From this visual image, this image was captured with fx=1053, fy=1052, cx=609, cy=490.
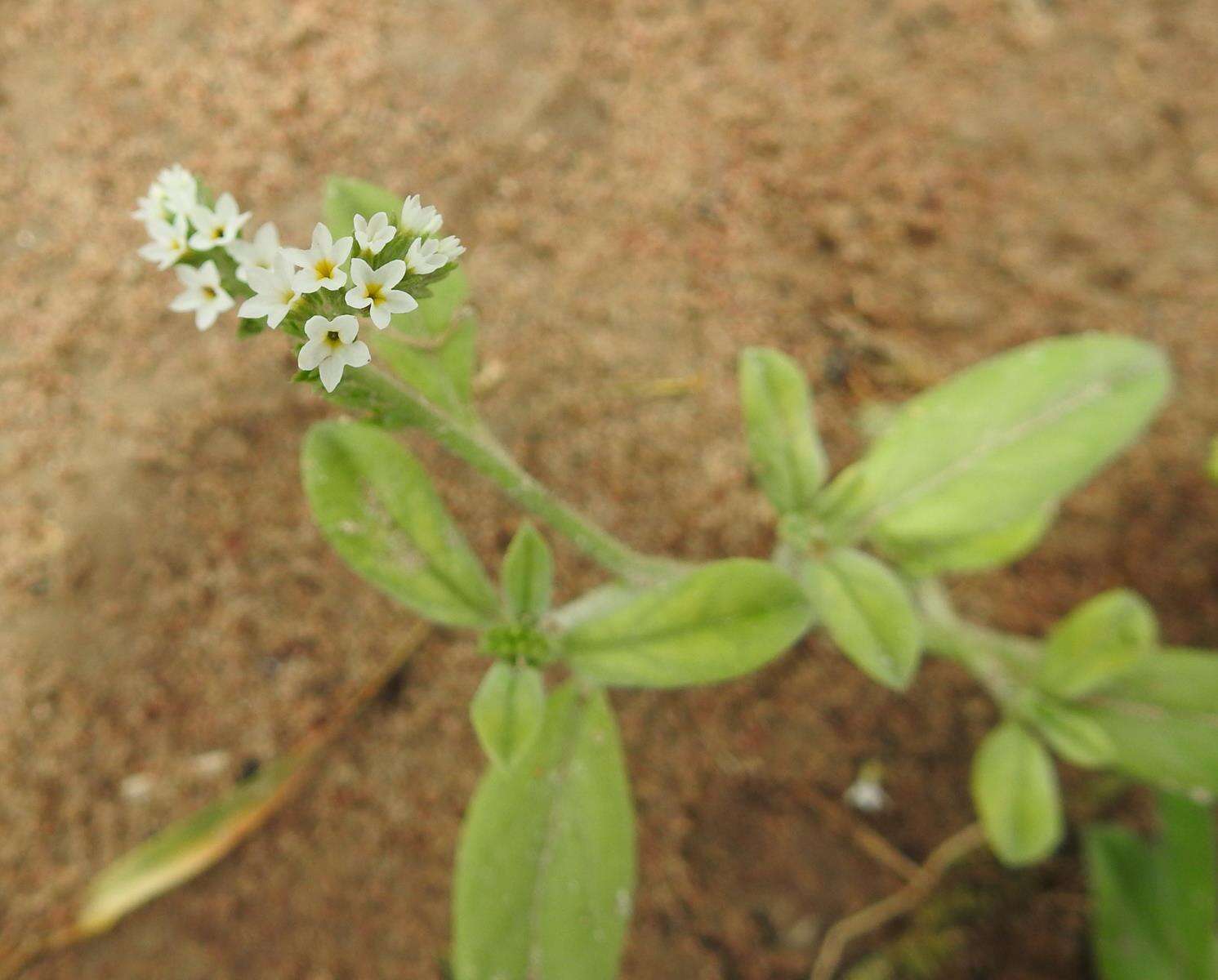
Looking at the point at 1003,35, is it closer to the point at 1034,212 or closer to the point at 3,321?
the point at 1034,212

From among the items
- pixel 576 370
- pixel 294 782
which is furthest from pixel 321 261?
pixel 294 782

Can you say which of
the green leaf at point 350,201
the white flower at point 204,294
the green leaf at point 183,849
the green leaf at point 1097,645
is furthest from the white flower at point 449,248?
the green leaf at point 1097,645

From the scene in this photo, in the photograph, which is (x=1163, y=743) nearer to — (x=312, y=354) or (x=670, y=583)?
(x=670, y=583)

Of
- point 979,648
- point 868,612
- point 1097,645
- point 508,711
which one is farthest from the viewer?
point 979,648

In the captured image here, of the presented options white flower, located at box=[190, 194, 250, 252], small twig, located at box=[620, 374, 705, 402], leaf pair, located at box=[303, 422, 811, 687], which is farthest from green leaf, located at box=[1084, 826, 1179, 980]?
white flower, located at box=[190, 194, 250, 252]

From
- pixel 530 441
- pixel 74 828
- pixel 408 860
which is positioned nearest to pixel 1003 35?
pixel 530 441

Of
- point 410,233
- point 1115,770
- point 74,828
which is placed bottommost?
point 1115,770
